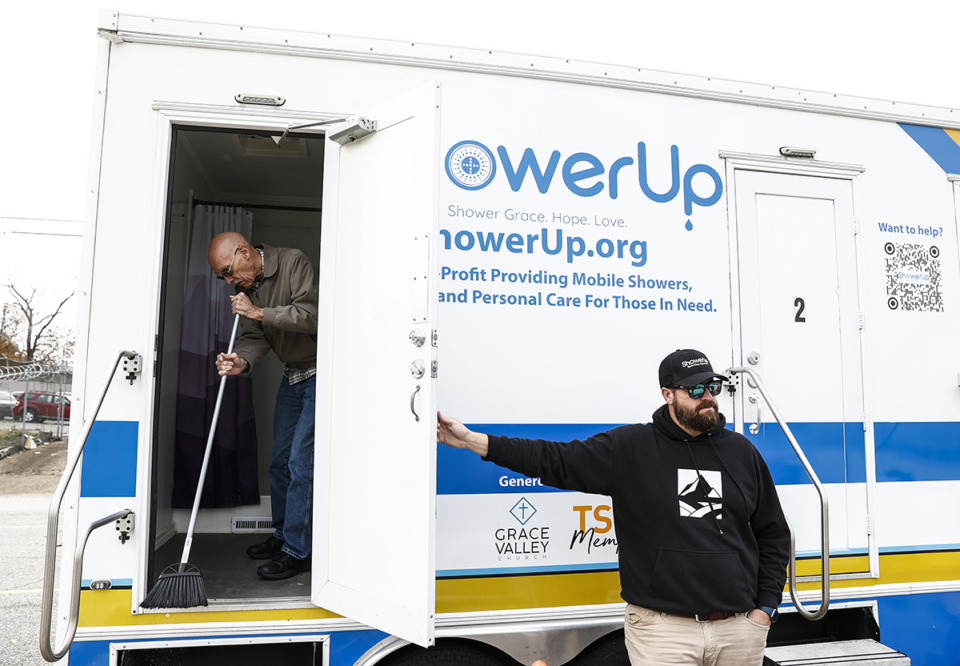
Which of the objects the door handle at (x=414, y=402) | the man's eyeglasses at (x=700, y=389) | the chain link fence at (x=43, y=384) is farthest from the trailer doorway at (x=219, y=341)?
the chain link fence at (x=43, y=384)

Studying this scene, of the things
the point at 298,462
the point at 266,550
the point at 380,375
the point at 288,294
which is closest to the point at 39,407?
the point at 266,550

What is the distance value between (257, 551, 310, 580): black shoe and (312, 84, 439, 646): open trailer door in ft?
1.63

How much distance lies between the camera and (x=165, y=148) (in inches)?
96.7

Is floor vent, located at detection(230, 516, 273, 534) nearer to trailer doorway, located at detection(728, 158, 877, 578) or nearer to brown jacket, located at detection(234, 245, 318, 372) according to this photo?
brown jacket, located at detection(234, 245, 318, 372)

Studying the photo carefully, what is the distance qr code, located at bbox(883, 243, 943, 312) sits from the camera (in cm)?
303

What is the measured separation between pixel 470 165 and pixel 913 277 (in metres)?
2.19

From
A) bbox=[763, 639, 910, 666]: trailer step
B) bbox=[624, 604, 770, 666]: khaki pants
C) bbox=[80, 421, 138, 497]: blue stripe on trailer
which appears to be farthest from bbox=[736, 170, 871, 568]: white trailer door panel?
bbox=[80, 421, 138, 497]: blue stripe on trailer

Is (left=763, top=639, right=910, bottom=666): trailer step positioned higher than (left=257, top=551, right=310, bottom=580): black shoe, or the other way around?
(left=257, top=551, right=310, bottom=580): black shoe

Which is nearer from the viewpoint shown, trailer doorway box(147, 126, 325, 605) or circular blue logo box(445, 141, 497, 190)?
circular blue logo box(445, 141, 497, 190)

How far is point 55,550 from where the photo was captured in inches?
75.4

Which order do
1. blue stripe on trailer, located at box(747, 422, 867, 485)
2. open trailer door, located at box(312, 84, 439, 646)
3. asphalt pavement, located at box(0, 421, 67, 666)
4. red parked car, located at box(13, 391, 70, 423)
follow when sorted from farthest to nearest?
red parked car, located at box(13, 391, 70, 423)
asphalt pavement, located at box(0, 421, 67, 666)
blue stripe on trailer, located at box(747, 422, 867, 485)
open trailer door, located at box(312, 84, 439, 646)

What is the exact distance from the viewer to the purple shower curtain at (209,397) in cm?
407

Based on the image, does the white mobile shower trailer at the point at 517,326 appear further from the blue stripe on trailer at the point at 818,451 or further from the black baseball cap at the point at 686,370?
the black baseball cap at the point at 686,370

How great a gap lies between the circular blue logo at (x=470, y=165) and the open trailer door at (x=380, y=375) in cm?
34
